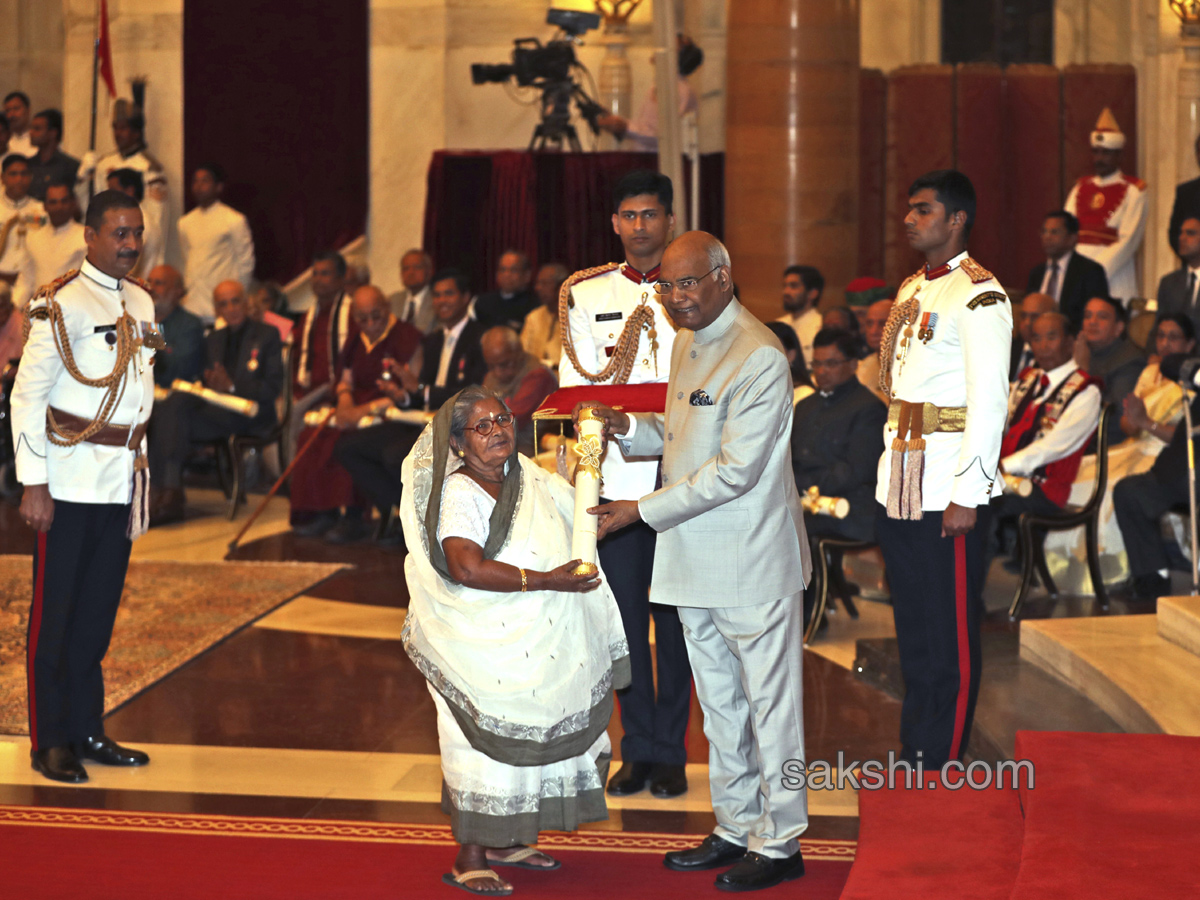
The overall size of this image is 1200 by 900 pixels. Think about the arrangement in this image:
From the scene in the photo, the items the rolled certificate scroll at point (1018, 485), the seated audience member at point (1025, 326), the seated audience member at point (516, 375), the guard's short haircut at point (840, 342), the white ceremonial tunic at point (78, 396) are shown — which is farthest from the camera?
the seated audience member at point (516, 375)

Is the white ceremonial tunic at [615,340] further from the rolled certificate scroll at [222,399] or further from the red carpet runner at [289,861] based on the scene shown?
Answer: the rolled certificate scroll at [222,399]

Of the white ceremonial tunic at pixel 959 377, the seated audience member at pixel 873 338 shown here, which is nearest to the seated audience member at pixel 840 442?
the seated audience member at pixel 873 338

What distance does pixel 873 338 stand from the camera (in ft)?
25.6

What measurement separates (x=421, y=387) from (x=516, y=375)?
2.94 feet

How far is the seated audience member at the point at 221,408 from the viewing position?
9430 millimetres

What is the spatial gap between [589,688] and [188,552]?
500 centimetres

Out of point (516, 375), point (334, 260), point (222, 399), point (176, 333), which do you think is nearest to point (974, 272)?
point (516, 375)

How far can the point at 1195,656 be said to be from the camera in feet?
17.3

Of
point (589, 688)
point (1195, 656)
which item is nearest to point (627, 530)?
point (589, 688)

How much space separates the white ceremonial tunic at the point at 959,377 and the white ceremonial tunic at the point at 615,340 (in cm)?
65

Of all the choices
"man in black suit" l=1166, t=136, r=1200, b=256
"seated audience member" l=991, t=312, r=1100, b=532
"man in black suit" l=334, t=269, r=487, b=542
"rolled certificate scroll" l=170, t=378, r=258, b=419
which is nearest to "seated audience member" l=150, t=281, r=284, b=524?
"rolled certificate scroll" l=170, t=378, r=258, b=419

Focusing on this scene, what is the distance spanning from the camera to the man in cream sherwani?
3820 mm

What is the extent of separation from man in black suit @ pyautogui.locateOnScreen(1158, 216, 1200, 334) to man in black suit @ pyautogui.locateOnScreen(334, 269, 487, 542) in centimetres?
364

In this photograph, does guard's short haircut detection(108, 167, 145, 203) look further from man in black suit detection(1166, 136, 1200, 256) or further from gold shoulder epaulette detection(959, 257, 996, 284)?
gold shoulder epaulette detection(959, 257, 996, 284)
